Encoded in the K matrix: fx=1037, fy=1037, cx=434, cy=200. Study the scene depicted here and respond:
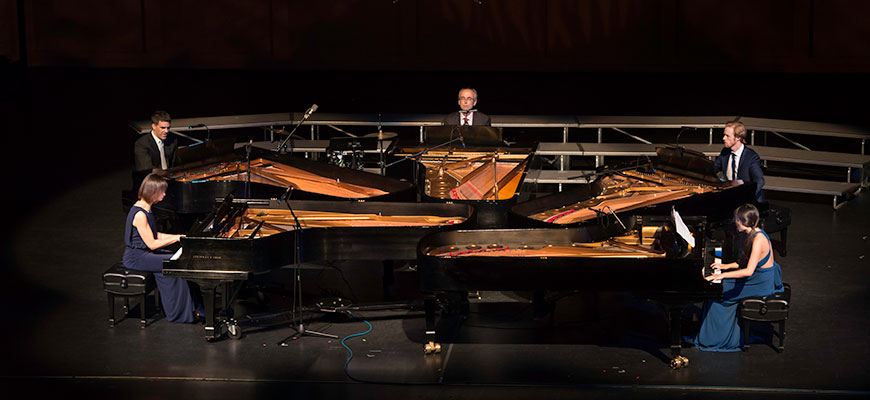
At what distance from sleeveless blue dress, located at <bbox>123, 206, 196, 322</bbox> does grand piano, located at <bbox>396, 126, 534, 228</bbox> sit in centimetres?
207

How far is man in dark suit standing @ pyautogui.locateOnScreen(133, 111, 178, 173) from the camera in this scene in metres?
9.57

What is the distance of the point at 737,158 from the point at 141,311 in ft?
17.1

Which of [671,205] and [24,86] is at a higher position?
[24,86]

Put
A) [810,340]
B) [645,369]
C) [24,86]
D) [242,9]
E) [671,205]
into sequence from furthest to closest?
[242,9], [24,86], [671,205], [810,340], [645,369]

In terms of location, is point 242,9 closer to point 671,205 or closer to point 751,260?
point 671,205

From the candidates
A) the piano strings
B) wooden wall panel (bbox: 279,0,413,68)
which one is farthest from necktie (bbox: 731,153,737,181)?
wooden wall panel (bbox: 279,0,413,68)

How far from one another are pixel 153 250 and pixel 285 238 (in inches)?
48.3

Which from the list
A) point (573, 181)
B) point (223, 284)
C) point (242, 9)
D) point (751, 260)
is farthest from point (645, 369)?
point (242, 9)

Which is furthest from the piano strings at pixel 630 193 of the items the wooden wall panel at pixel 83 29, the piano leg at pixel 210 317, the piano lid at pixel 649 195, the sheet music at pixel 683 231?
the wooden wall panel at pixel 83 29

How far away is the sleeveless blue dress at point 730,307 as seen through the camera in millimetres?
7008

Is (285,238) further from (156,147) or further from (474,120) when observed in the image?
(474,120)

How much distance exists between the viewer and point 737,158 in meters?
9.15

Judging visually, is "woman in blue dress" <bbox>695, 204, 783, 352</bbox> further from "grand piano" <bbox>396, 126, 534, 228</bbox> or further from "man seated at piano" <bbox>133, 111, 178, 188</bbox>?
"man seated at piano" <bbox>133, 111, 178, 188</bbox>

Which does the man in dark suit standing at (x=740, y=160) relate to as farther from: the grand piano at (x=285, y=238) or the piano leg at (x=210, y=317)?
the piano leg at (x=210, y=317)
